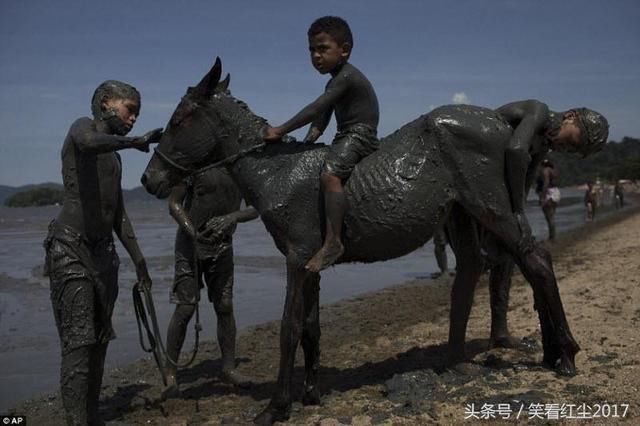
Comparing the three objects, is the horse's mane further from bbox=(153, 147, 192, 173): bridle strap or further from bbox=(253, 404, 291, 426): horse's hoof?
bbox=(253, 404, 291, 426): horse's hoof

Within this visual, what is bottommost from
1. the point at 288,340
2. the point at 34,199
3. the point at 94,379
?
the point at 94,379

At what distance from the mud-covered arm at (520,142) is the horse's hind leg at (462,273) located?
0.52m

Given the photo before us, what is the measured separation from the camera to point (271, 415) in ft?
14.6

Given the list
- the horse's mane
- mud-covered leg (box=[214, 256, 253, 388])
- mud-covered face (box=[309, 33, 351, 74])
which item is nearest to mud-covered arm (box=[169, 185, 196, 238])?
mud-covered leg (box=[214, 256, 253, 388])

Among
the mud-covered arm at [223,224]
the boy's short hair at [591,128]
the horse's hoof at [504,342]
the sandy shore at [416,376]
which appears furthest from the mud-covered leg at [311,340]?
the boy's short hair at [591,128]

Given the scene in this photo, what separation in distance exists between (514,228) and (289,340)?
2040mm

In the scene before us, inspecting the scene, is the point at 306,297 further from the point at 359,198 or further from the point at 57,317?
the point at 57,317

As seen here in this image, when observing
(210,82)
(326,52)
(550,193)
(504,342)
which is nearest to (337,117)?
(326,52)

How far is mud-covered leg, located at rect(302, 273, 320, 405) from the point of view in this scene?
4.76m

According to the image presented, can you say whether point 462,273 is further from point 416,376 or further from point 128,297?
point 128,297

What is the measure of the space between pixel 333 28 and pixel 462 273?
2450 mm

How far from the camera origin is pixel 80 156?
4125 mm

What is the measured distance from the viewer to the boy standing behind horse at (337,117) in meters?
4.34

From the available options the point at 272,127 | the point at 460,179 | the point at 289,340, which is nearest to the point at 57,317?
the point at 289,340
